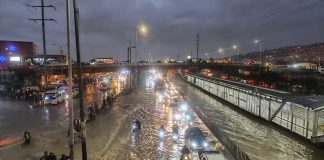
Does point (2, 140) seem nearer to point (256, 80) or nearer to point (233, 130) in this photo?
point (233, 130)

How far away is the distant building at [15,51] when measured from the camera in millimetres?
100875

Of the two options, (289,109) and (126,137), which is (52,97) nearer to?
(126,137)

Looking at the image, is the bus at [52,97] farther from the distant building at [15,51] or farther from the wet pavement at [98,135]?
the distant building at [15,51]

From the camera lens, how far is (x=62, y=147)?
22484 millimetres

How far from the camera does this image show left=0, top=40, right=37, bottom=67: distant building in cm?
10088

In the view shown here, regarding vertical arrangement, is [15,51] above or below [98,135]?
above

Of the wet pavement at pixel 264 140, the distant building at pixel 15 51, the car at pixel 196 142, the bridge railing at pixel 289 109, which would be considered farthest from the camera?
the distant building at pixel 15 51

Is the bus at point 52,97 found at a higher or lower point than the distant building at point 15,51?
lower

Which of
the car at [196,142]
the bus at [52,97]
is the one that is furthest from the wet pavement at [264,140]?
the bus at [52,97]

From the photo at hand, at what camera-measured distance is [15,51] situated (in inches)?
4422

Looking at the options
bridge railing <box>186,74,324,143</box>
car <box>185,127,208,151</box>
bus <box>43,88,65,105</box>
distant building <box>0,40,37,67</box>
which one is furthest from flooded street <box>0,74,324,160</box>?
distant building <box>0,40,37,67</box>

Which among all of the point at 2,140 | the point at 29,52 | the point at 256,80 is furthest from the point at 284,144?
the point at 29,52

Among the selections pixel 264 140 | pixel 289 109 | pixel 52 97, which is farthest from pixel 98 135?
pixel 52 97

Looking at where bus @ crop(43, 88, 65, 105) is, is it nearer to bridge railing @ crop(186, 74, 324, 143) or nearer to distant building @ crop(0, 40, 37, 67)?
bridge railing @ crop(186, 74, 324, 143)
